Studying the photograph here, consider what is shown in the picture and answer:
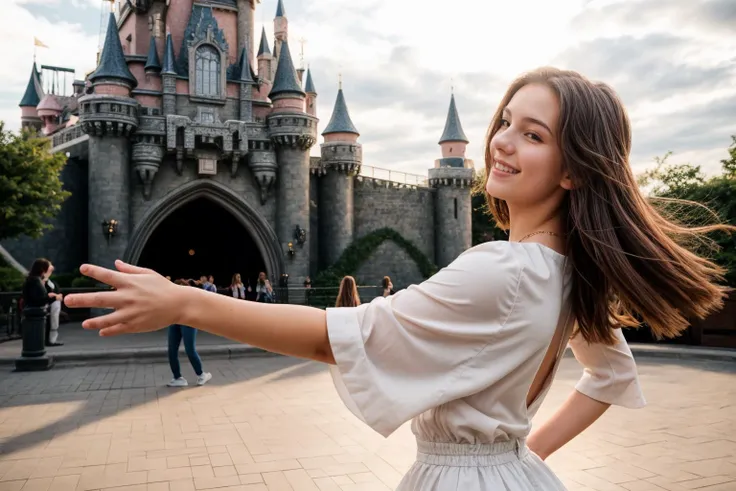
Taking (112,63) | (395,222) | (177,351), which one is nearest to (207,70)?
(112,63)

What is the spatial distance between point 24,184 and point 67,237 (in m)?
5.63

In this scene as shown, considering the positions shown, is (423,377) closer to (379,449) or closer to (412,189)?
(379,449)

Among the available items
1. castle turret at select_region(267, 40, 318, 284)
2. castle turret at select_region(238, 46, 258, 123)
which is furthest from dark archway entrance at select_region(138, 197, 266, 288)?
castle turret at select_region(238, 46, 258, 123)

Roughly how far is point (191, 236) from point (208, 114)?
34.2 feet

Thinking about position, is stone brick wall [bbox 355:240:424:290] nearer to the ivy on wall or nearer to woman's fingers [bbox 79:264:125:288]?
the ivy on wall

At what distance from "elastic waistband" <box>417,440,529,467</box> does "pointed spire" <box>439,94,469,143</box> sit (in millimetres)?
32082

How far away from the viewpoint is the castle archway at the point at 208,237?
26.0 meters

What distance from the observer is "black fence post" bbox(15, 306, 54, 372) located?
1049 centimetres

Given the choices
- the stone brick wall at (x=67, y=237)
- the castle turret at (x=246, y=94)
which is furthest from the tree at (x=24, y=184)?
the castle turret at (x=246, y=94)

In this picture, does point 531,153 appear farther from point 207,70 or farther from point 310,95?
point 310,95

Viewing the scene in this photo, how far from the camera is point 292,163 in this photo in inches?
1038

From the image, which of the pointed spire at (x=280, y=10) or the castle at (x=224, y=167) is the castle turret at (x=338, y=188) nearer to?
the castle at (x=224, y=167)

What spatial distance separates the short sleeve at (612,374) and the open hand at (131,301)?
3.57 ft

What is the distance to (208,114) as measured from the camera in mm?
26109
